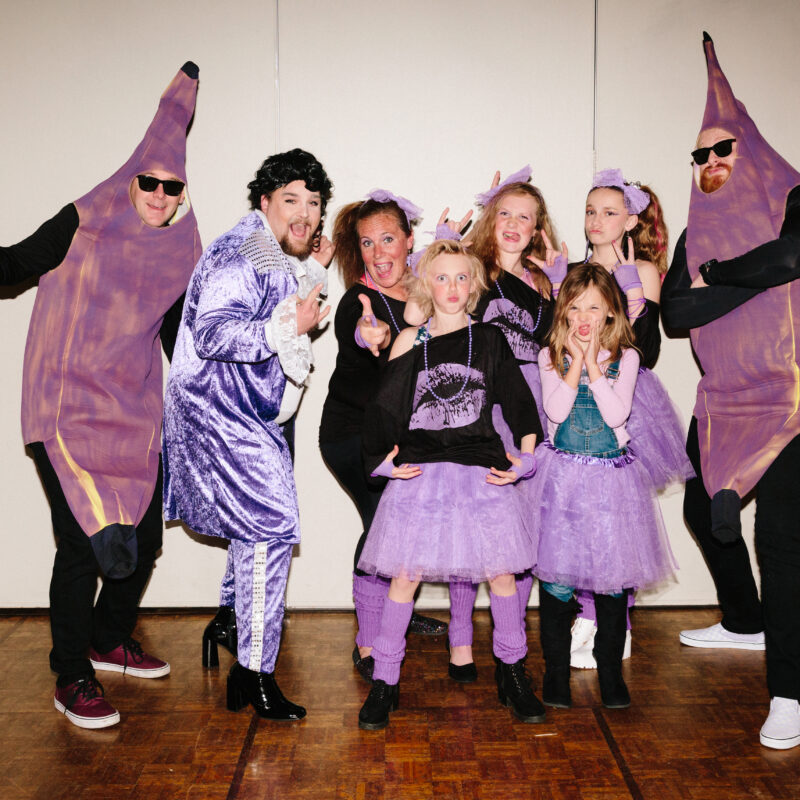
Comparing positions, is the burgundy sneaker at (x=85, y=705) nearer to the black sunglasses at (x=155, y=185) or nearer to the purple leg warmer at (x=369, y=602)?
the purple leg warmer at (x=369, y=602)

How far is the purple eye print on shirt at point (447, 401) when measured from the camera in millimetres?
2865

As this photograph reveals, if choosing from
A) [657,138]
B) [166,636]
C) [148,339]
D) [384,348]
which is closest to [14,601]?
[166,636]

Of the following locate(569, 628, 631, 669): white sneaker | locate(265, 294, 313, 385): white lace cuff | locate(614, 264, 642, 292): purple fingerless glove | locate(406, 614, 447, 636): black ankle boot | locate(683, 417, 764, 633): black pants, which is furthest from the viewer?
locate(406, 614, 447, 636): black ankle boot

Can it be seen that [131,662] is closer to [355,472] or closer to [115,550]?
[115,550]

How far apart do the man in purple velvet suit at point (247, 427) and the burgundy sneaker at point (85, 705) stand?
0.42 meters

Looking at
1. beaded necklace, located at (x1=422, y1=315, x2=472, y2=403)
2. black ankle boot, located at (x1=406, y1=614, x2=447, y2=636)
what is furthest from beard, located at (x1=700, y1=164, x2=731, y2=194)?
black ankle boot, located at (x1=406, y1=614, x2=447, y2=636)

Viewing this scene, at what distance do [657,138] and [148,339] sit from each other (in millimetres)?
2321

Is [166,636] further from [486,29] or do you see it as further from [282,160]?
[486,29]

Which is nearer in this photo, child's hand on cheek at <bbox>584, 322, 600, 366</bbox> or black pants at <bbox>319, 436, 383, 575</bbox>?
child's hand on cheek at <bbox>584, 322, 600, 366</bbox>

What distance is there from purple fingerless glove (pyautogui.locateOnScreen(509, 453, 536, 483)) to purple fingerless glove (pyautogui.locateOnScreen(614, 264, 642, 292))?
0.80 meters

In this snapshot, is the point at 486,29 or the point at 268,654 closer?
the point at 268,654

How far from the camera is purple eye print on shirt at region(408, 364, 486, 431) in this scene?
9.40ft

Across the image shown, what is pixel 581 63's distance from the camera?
3797 mm

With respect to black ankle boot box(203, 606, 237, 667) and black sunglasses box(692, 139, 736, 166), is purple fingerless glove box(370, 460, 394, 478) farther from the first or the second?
black sunglasses box(692, 139, 736, 166)
